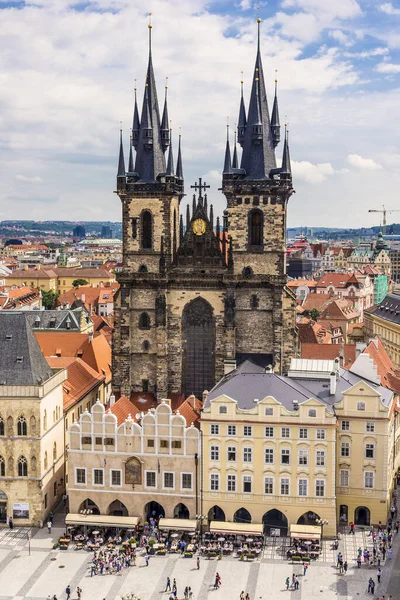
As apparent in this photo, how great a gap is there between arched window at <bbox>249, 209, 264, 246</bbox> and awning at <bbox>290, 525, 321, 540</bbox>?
32.9 m

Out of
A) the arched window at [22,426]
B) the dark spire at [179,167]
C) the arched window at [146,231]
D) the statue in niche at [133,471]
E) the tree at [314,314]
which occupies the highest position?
the dark spire at [179,167]

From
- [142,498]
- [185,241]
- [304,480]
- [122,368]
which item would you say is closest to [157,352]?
[122,368]

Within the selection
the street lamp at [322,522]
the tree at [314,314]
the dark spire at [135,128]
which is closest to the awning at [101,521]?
the street lamp at [322,522]

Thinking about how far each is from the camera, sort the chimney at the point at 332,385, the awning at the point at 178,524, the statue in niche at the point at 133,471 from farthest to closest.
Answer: the chimney at the point at 332,385 → the statue in niche at the point at 133,471 → the awning at the point at 178,524

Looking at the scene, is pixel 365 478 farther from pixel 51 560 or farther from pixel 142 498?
pixel 51 560

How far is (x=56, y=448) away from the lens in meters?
78.3

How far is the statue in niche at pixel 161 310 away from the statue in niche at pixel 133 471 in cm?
1966

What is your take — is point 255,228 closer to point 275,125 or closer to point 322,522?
point 275,125

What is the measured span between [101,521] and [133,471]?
549 centimetres

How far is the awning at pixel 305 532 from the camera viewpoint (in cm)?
6638

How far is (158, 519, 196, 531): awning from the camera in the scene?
6856cm

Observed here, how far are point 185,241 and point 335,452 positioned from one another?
30.7 metres

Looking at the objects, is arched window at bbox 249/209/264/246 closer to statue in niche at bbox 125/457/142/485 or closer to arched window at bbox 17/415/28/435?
statue in niche at bbox 125/457/142/485

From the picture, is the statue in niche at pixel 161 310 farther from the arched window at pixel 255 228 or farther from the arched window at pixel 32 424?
the arched window at pixel 32 424
